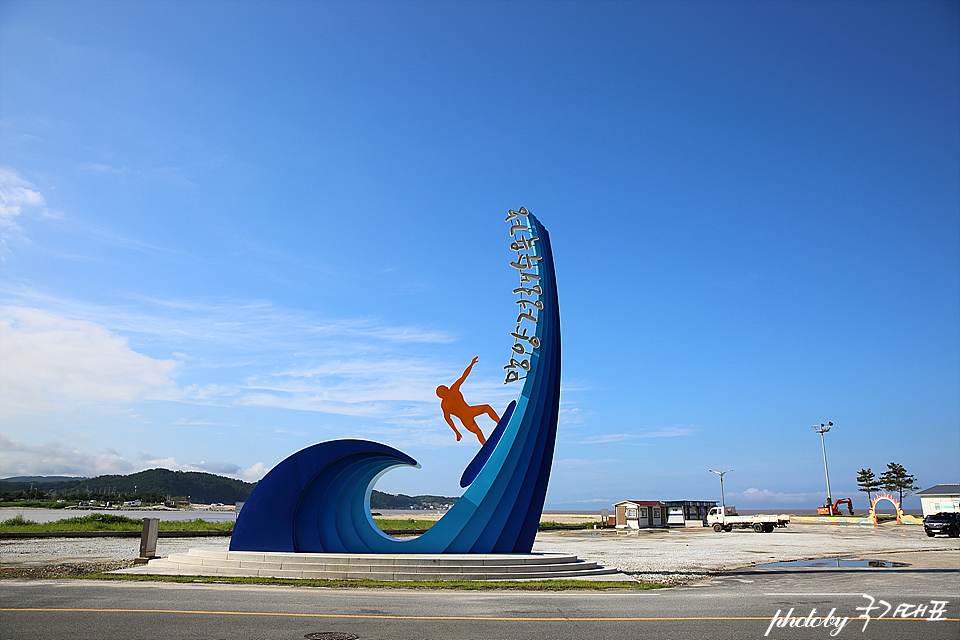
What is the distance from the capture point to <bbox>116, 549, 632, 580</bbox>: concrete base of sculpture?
48.4 ft

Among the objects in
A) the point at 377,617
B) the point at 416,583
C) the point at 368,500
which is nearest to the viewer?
the point at 377,617

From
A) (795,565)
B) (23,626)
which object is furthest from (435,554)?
(795,565)

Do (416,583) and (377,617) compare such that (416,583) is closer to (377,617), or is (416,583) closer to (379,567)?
(379,567)

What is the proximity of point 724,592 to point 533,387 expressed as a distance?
704 centimetres

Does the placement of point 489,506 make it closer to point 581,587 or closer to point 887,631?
point 581,587

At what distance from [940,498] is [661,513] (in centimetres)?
2412

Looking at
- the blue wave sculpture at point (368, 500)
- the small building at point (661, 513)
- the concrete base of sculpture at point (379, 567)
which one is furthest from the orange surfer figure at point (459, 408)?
the small building at point (661, 513)

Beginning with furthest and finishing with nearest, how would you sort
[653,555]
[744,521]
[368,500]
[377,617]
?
[744,521], [653,555], [368,500], [377,617]

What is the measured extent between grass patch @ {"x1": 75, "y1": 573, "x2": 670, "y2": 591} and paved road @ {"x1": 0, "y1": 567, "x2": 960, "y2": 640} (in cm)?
60

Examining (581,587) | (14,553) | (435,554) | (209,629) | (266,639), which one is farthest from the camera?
(14,553)

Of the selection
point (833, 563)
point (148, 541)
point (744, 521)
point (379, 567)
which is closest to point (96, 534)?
point (148, 541)

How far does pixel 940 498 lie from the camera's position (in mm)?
51531

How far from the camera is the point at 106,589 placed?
1233 cm

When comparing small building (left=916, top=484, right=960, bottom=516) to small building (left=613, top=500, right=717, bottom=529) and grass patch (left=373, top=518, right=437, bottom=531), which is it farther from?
grass patch (left=373, top=518, right=437, bottom=531)
